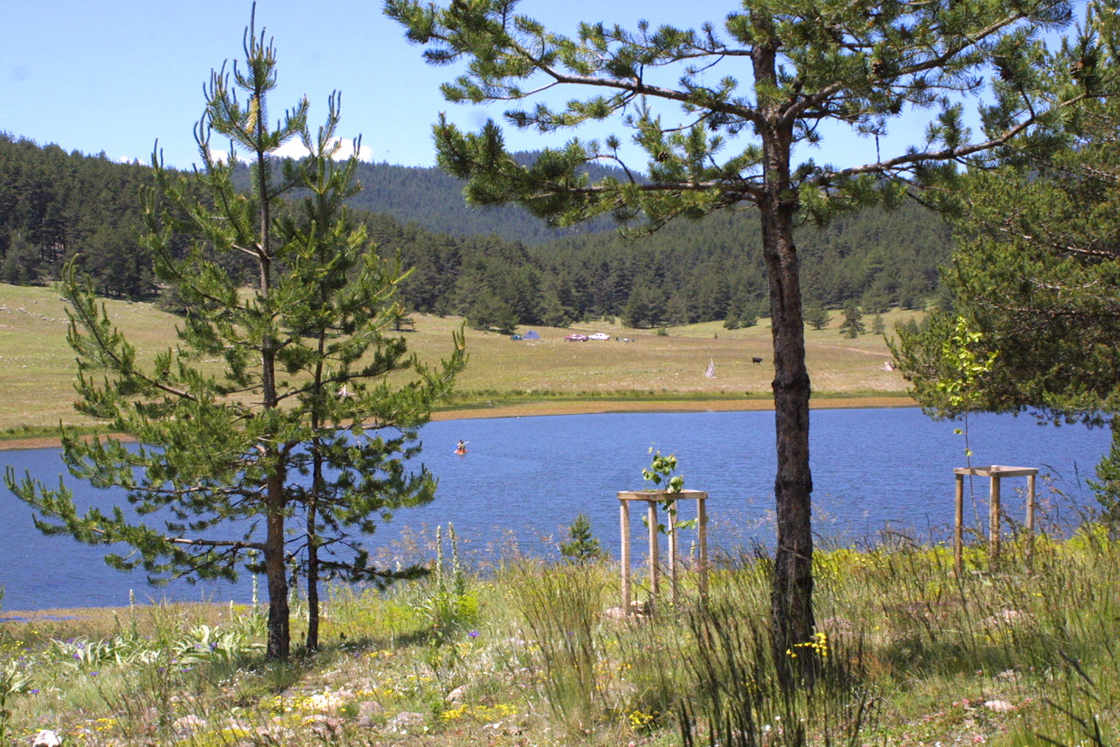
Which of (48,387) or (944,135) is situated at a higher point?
(944,135)

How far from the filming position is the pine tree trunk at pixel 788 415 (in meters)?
4.62

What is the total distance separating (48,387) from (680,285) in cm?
11257

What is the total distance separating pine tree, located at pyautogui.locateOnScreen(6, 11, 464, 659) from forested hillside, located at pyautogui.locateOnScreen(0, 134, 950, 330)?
245 feet

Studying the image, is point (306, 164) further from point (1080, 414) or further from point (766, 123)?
point (1080, 414)

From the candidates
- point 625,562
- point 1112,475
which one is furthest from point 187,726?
point 1112,475

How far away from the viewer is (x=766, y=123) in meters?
5.09

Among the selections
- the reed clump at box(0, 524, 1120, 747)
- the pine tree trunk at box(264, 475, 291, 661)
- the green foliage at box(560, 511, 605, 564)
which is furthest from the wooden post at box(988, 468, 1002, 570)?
the pine tree trunk at box(264, 475, 291, 661)

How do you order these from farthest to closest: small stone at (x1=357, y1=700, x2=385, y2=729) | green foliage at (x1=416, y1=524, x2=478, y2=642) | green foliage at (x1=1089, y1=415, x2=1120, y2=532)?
green foliage at (x1=1089, y1=415, x2=1120, y2=532) → green foliage at (x1=416, y1=524, x2=478, y2=642) → small stone at (x1=357, y1=700, x2=385, y2=729)

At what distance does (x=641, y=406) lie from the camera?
2088 inches

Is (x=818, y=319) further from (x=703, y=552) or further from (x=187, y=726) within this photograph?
(x=187, y=726)

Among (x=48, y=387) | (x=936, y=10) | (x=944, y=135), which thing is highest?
(x=936, y=10)

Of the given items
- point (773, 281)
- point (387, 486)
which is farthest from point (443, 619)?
point (773, 281)

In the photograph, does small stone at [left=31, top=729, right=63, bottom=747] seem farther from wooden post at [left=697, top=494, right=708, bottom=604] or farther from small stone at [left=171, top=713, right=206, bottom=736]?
wooden post at [left=697, top=494, right=708, bottom=604]

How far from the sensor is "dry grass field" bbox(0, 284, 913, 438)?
53.3 m
